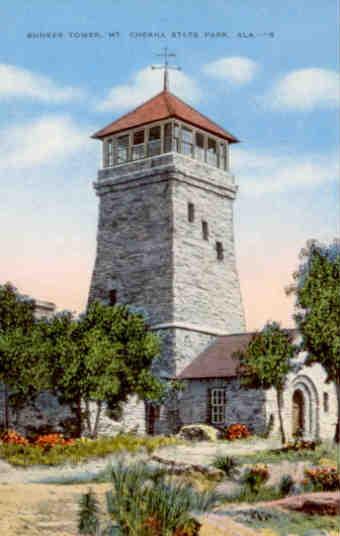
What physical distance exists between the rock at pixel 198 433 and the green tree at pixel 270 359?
7.48 ft

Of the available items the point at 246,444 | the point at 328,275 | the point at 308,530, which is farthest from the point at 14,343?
the point at 308,530

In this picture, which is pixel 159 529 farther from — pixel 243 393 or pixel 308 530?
pixel 243 393

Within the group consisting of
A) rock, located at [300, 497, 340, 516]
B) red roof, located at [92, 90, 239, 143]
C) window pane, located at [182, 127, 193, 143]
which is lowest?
rock, located at [300, 497, 340, 516]

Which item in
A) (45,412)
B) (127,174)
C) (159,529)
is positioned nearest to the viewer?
(159,529)

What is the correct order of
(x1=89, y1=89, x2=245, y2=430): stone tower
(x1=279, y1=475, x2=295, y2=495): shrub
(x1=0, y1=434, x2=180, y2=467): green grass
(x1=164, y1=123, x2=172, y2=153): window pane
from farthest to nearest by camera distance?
(x1=164, y1=123, x2=172, y2=153): window pane
(x1=89, y1=89, x2=245, y2=430): stone tower
(x1=0, y1=434, x2=180, y2=467): green grass
(x1=279, y1=475, x2=295, y2=495): shrub

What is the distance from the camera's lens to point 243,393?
3938 centimetres

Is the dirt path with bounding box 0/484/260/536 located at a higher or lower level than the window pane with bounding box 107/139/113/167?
lower

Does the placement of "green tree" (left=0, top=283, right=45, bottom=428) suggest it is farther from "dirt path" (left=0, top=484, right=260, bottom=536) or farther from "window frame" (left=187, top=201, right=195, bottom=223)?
"dirt path" (left=0, top=484, right=260, bottom=536)

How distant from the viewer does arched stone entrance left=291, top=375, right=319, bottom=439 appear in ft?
133

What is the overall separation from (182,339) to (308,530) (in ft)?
87.9

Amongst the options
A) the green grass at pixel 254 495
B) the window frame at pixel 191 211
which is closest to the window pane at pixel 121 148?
the window frame at pixel 191 211

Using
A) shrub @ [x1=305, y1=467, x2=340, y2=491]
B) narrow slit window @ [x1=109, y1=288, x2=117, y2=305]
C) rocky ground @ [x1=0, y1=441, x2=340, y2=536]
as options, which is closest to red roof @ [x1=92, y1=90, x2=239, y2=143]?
narrow slit window @ [x1=109, y1=288, x2=117, y2=305]

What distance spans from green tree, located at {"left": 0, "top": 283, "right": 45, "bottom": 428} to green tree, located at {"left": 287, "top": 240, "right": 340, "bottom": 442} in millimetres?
9410

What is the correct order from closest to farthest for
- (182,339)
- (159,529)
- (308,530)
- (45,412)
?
1. (159,529)
2. (308,530)
3. (45,412)
4. (182,339)
